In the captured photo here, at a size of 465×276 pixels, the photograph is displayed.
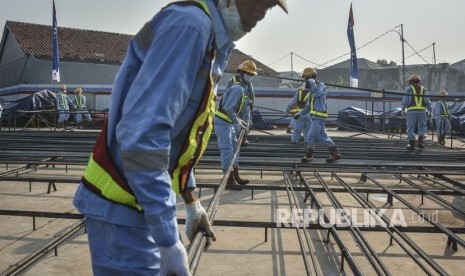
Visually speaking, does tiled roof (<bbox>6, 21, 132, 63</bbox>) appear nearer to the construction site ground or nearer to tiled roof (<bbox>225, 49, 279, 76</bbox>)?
tiled roof (<bbox>225, 49, 279, 76</bbox>)

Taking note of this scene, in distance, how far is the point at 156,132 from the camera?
1116 millimetres

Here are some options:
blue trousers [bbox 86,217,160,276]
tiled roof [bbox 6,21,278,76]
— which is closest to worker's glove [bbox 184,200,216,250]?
blue trousers [bbox 86,217,160,276]

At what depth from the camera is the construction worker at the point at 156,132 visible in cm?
112

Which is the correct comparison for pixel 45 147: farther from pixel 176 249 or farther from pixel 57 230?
pixel 176 249

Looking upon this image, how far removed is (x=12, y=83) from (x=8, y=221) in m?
28.4

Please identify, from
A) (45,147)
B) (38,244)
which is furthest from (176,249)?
(45,147)

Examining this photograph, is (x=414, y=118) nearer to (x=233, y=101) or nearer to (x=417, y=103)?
(x=417, y=103)

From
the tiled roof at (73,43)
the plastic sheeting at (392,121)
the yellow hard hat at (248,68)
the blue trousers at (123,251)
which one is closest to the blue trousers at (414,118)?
the yellow hard hat at (248,68)

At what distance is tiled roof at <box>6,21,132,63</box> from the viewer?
27.4 metres

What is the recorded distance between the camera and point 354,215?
475 cm

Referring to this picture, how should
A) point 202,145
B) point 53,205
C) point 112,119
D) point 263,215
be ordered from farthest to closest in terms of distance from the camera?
point 53,205 < point 263,215 < point 202,145 < point 112,119

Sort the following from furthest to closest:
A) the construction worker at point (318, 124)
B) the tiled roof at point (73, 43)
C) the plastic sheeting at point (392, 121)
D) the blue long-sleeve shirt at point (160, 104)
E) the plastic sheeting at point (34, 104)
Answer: the tiled roof at point (73, 43), the plastic sheeting at point (34, 104), the plastic sheeting at point (392, 121), the construction worker at point (318, 124), the blue long-sleeve shirt at point (160, 104)

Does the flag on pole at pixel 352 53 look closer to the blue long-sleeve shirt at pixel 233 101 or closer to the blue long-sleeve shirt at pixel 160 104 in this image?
the blue long-sleeve shirt at pixel 233 101

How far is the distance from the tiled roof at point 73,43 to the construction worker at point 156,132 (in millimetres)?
25667
